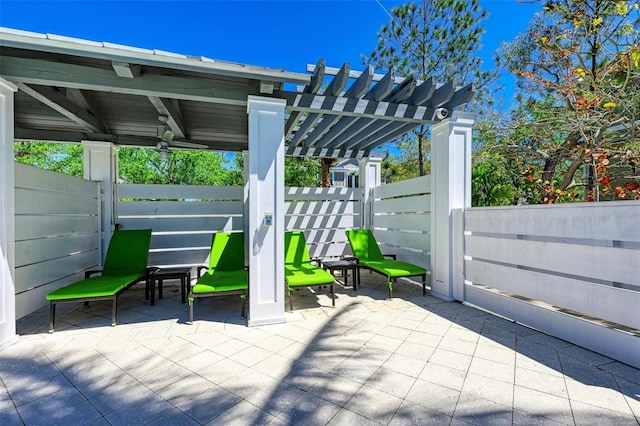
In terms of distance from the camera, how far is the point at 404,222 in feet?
18.6

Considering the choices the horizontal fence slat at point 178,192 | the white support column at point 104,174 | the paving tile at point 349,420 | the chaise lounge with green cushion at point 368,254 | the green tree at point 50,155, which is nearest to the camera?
the paving tile at point 349,420

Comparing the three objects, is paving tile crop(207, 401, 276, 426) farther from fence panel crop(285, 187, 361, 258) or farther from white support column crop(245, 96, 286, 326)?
fence panel crop(285, 187, 361, 258)

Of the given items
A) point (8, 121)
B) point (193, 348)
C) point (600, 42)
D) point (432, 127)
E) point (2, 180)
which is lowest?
point (193, 348)

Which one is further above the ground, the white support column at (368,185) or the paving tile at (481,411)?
the white support column at (368,185)

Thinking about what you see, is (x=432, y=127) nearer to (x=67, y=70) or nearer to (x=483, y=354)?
(x=483, y=354)

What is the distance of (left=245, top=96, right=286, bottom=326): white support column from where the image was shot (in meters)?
3.45

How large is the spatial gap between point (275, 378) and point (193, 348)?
1057 millimetres

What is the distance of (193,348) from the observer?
2.83 meters

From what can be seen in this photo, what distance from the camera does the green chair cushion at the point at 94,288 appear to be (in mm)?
3289

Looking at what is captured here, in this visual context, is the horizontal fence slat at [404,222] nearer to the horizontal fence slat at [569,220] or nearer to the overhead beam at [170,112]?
the horizontal fence slat at [569,220]

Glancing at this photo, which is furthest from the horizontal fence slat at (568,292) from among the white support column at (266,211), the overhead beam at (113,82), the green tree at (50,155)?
the green tree at (50,155)

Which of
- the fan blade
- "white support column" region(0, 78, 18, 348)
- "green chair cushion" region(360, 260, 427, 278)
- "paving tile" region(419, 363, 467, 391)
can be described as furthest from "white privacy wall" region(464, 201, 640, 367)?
"white support column" region(0, 78, 18, 348)

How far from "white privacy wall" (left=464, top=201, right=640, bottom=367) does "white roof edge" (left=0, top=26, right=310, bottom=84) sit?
123 inches

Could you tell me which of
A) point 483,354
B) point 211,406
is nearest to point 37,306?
point 211,406
